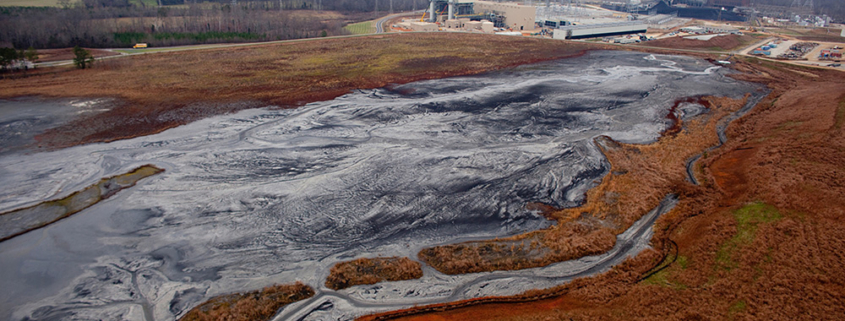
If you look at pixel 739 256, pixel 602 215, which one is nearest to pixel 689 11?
pixel 602 215

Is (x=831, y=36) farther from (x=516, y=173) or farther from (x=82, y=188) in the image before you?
(x=82, y=188)

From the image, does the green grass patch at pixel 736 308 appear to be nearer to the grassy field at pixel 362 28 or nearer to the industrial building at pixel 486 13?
the grassy field at pixel 362 28

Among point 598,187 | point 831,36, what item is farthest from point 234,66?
point 831,36

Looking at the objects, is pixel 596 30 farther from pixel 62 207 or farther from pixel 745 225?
pixel 62 207

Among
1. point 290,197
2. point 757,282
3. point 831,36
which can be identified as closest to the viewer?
point 757,282

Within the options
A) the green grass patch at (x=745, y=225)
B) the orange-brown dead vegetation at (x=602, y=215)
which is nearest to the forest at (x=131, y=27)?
the orange-brown dead vegetation at (x=602, y=215)

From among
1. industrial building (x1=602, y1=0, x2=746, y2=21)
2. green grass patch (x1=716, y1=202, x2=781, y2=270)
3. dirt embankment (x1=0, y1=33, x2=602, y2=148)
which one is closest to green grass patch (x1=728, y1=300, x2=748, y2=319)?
green grass patch (x1=716, y1=202, x2=781, y2=270)

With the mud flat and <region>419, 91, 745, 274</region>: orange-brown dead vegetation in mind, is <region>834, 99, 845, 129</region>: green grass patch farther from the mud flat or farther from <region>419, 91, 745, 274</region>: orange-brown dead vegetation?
the mud flat
